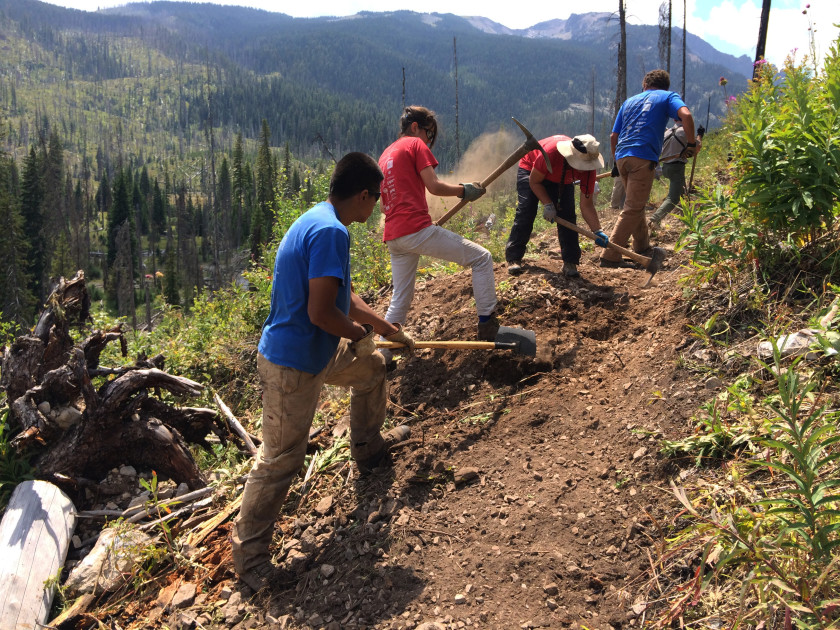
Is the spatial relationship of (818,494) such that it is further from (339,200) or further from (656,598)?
(339,200)

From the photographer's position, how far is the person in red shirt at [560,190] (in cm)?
604

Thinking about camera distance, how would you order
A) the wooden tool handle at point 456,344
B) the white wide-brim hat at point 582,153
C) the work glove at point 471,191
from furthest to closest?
the white wide-brim hat at point 582,153 < the work glove at point 471,191 < the wooden tool handle at point 456,344

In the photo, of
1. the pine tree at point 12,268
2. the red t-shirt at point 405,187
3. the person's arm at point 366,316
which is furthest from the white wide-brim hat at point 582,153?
the pine tree at point 12,268

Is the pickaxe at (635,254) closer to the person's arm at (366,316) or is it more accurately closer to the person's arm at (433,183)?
the person's arm at (433,183)

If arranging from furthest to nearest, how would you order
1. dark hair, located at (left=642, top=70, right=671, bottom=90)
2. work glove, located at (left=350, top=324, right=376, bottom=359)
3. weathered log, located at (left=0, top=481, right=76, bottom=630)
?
dark hair, located at (left=642, top=70, right=671, bottom=90), weathered log, located at (left=0, top=481, right=76, bottom=630), work glove, located at (left=350, top=324, right=376, bottom=359)

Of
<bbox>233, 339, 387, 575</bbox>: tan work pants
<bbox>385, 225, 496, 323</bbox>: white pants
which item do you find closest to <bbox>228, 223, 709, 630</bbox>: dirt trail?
<bbox>233, 339, 387, 575</bbox>: tan work pants

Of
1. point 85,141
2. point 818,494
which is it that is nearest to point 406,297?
point 818,494

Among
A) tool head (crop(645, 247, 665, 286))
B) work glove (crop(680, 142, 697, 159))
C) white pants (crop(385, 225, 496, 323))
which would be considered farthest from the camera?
work glove (crop(680, 142, 697, 159))

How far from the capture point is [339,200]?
11.7 ft

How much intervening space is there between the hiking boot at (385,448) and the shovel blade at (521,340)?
3.54 feet

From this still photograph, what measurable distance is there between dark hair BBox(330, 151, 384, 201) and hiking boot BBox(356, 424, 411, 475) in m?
1.86

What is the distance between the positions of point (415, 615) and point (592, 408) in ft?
6.21

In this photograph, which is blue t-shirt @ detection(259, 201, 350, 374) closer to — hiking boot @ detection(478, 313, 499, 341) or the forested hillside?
hiking boot @ detection(478, 313, 499, 341)

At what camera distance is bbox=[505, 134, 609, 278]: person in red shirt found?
604cm
